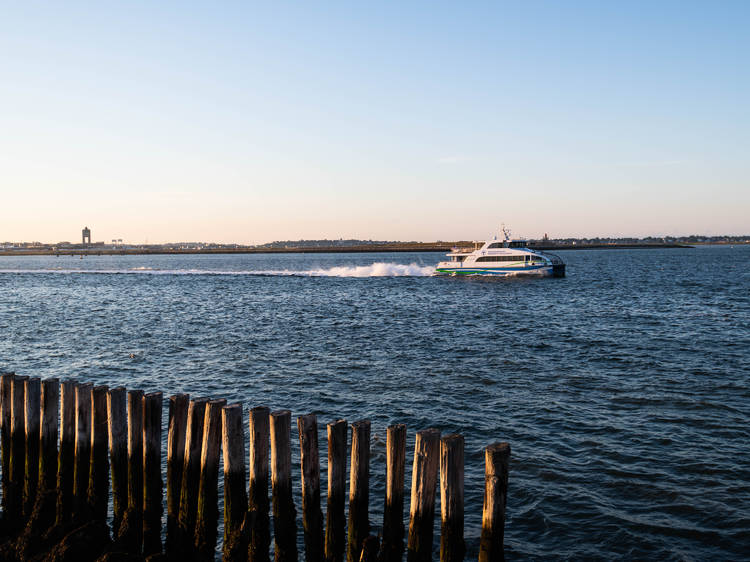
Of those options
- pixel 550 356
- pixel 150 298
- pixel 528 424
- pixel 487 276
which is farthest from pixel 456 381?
pixel 487 276

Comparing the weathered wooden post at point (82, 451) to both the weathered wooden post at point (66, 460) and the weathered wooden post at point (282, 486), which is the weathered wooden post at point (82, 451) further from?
the weathered wooden post at point (282, 486)

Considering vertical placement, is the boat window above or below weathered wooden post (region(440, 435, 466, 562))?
above

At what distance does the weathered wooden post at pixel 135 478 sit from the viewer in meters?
7.46

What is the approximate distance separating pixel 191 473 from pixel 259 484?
3.16 feet

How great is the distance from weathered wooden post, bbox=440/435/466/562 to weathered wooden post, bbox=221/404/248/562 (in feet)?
7.81

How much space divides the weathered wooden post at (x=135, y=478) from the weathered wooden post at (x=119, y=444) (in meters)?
0.11

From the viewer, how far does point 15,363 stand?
21328 millimetres

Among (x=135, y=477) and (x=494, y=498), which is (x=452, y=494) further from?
(x=135, y=477)

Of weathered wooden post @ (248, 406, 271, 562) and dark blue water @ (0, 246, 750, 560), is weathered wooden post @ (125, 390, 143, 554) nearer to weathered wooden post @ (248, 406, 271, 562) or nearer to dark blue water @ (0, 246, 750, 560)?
weathered wooden post @ (248, 406, 271, 562)

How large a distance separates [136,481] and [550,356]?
18.9m

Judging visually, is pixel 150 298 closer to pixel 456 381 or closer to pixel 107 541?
pixel 456 381

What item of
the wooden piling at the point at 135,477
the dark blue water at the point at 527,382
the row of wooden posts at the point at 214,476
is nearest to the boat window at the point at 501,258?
the dark blue water at the point at 527,382

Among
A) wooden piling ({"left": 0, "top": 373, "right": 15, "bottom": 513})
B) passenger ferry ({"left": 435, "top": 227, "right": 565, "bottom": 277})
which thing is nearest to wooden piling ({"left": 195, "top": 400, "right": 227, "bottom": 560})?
wooden piling ({"left": 0, "top": 373, "right": 15, "bottom": 513})

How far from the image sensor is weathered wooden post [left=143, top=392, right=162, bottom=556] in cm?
742
